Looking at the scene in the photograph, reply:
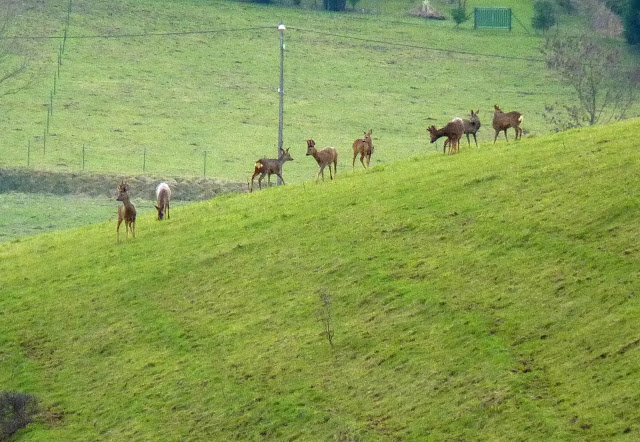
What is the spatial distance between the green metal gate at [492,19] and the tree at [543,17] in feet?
7.10

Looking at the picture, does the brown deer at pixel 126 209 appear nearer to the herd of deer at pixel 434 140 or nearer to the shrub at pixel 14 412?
the herd of deer at pixel 434 140

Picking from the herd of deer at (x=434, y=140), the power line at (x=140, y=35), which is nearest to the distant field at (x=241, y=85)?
the power line at (x=140, y=35)

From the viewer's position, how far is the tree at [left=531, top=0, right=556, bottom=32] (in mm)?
95500

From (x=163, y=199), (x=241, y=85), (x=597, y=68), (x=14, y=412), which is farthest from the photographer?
(x=597, y=68)

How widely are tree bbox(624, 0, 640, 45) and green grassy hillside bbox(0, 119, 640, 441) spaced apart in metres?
59.3

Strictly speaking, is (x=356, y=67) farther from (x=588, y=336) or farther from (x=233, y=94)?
(x=588, y=336)

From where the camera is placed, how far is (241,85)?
3182 inches

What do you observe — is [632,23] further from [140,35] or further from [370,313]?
[370,313]

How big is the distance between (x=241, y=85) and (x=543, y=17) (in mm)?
28074

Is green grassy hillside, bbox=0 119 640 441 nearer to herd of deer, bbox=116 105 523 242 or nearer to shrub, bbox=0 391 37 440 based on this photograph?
shrub, bbox=0 391 37 440

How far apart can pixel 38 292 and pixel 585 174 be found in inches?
543

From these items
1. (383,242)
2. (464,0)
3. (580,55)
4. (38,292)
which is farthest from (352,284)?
(464,0)

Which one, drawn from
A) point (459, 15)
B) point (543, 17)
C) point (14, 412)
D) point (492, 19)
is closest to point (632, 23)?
point (543, 17)

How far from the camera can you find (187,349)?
25.0m
